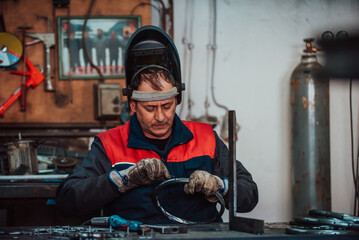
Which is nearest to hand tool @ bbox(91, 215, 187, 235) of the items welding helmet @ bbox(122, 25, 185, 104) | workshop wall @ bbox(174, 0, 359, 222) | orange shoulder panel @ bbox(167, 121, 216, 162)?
orange shoulder panel @ bbox(167, 121, 216, 162)

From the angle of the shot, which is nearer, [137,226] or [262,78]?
[137,226]

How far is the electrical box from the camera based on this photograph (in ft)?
11.9

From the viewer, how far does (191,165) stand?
2387 millimetres

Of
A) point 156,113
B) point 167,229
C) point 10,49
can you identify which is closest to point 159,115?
point 156,113

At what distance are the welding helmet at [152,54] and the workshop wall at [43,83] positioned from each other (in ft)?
4.28

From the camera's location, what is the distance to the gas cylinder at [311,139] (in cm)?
383

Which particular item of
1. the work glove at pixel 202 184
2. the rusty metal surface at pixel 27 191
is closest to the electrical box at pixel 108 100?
the rusty metal surface at pixel 27 191

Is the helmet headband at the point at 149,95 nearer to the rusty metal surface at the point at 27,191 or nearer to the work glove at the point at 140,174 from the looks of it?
the work glove at the point at 140,174

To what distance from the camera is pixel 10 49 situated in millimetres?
3609

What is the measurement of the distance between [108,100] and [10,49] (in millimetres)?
823

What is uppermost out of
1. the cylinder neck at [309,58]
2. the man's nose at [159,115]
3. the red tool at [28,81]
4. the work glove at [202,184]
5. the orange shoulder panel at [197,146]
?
the cylinder neck at [309,58]

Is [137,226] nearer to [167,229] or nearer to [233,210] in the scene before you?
[167,229]

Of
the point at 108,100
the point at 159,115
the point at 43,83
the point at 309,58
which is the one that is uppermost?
the point at 309,58

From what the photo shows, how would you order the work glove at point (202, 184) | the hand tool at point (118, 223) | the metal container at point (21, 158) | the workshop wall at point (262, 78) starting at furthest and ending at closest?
1. the workshop wall at point (262, 78)
2. the metal container at point (21, 158)
3. the work glove at point (202, 184)
4. the hand tool at point (118, 223)
